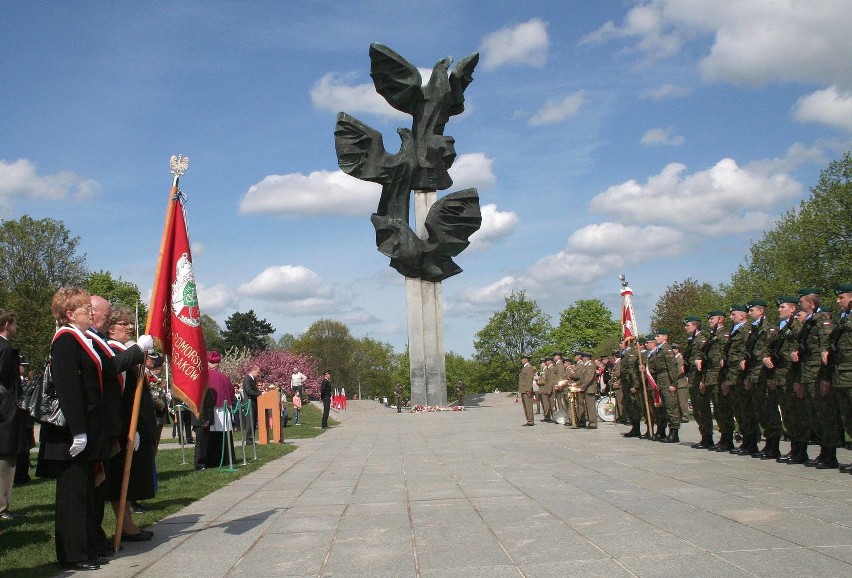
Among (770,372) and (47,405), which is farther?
(770,372)

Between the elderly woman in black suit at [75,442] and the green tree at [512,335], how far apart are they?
7161 centimetres

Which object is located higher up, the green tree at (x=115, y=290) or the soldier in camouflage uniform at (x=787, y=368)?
the green tree at (x=115, y=290)

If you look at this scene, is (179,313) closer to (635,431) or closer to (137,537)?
(137,537)

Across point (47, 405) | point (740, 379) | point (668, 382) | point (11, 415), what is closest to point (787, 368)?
point (740, 379)

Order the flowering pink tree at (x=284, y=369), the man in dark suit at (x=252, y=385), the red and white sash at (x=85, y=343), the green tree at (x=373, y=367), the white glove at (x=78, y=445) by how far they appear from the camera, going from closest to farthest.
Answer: the white glove at (x=78, y=445) < the red and white sash at (x=85, y=343) < the man in dark suit at (x=252, y=385) < the flowering pink tree at (x=284, y=369) < the green tree at (x=373, y=367)

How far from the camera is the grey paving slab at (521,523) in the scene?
5.52 metres

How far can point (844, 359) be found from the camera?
9.62 metres

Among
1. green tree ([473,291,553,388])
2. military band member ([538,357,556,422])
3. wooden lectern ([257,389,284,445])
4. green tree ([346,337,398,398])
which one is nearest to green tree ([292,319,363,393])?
green tree ([346,337,398,398])

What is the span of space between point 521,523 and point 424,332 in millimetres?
31071

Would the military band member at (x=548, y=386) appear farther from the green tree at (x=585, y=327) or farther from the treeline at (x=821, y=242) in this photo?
the green tree at (x=585, y=327)

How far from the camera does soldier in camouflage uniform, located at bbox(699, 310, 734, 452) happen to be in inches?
513

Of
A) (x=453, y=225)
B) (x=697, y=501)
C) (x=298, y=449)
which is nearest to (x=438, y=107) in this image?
(x=453, y=225)

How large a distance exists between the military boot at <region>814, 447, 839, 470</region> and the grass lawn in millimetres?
7563

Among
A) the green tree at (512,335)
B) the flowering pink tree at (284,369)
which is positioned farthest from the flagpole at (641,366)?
the green tree at (512,335)
